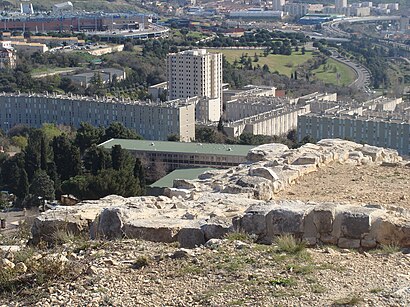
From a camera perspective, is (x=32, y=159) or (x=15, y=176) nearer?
(x=15, y=176)

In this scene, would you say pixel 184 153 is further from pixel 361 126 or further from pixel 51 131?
pixel 361 126

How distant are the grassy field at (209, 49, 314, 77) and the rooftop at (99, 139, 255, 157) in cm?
3462

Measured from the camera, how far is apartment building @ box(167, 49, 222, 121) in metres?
55.7

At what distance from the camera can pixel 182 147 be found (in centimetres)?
3384

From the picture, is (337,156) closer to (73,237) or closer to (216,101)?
(73,237)

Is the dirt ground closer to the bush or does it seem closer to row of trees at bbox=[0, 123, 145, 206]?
the bush

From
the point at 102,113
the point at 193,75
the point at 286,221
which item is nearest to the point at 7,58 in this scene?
the point at 193,75

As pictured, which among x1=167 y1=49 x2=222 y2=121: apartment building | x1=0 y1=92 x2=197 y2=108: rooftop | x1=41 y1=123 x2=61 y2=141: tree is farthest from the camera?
x1=167 y1=49 x2=222 y2=121: apartment building

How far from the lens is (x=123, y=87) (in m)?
58.2

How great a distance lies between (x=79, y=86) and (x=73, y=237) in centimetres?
4882

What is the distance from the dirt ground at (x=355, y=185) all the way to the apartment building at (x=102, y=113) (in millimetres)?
30784

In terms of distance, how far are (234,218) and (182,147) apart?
84.8ft

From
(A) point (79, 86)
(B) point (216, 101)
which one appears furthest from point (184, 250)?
(A) point (79, 86)

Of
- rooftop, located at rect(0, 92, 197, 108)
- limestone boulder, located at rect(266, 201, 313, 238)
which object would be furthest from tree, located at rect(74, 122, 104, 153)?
limestone boulder, located at rect(266, 201, 313, 238)
